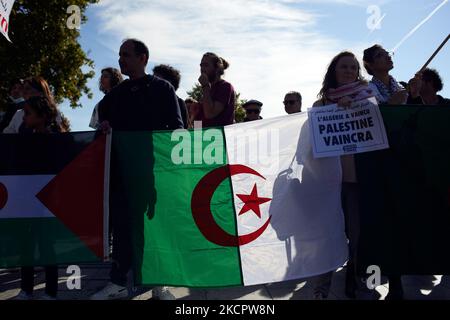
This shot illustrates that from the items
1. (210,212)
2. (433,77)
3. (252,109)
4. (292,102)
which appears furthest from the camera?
(252,109)

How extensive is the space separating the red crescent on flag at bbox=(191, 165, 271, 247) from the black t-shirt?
58 centimetres

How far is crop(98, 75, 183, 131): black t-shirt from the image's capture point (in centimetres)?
363

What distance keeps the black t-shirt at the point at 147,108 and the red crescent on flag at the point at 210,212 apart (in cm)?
58

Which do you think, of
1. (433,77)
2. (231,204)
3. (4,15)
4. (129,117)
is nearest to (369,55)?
(433,77)

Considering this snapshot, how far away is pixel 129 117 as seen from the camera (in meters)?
3.67

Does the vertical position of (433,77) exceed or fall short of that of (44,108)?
it exceeds it

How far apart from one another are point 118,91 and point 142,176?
869 mm

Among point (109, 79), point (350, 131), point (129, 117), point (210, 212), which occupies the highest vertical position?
point (109, 79)

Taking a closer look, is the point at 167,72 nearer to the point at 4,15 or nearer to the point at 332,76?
the point at 4,15

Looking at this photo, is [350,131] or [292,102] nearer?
[350,131]

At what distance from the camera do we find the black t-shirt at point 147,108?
11.9ft

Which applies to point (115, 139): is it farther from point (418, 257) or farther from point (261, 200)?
point (418, 257)

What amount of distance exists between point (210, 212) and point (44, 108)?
5.60 feet

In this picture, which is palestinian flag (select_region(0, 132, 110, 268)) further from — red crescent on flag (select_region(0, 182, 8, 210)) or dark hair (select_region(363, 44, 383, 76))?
dark hair (select_region(363, 44, 383, 76))
